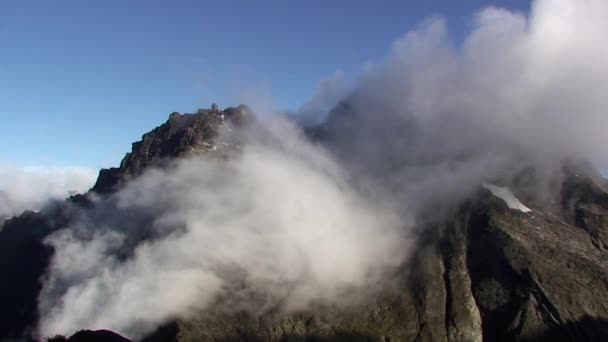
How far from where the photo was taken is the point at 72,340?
140m

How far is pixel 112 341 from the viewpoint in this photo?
5561 inches

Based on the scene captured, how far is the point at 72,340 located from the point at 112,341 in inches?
350
